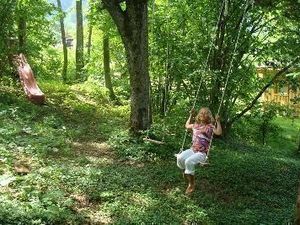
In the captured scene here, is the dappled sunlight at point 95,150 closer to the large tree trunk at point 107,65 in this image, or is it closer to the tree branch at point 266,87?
the tree branch at point 266,87

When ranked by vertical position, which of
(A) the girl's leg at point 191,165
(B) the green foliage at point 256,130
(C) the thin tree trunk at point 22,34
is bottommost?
(B) the green foliage at point 256,130

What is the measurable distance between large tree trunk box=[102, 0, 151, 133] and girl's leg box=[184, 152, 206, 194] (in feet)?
12.2

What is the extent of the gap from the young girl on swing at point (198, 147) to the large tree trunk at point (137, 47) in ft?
10.4

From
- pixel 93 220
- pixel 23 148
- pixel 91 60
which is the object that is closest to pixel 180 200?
pixel 93 220

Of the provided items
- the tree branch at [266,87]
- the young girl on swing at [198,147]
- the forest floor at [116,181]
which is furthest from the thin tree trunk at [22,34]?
the young girl on swing at [198,147]

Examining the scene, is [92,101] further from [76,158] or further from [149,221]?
[149,221]

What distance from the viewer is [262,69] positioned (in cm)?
1447

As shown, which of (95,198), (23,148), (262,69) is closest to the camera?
(95,198)

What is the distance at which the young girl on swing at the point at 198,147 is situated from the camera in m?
8.74

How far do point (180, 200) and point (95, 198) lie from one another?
5.17ft

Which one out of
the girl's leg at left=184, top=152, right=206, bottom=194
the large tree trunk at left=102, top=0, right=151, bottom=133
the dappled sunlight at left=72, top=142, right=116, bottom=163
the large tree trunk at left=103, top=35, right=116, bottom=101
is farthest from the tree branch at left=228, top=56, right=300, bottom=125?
the large tree trunk at left=103, top=35, right=116, bottom=101

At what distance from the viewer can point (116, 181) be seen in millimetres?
9406

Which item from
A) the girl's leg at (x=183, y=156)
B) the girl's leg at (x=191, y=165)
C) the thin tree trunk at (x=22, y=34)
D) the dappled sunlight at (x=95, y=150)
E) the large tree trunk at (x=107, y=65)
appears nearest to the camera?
the girl's leg at (x=191, y=165)

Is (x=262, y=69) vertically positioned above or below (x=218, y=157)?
above
